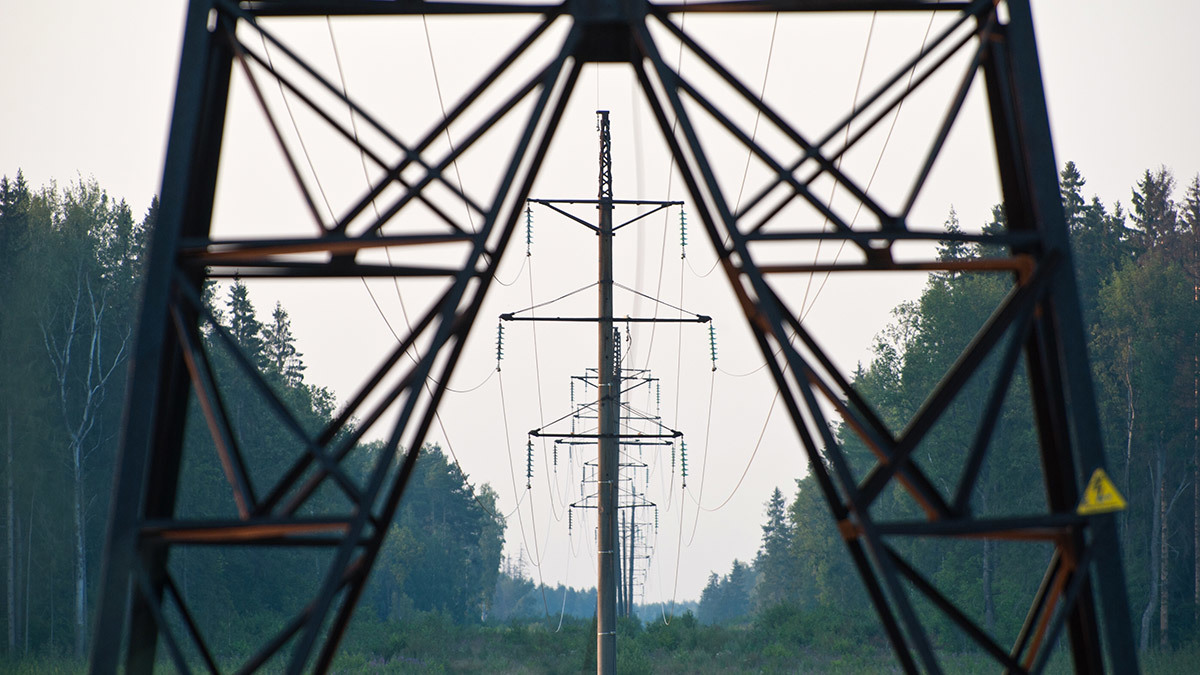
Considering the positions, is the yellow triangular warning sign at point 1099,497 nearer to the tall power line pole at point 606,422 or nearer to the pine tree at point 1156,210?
the tall power line pole at point 606,422

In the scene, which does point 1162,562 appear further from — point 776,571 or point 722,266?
point 776,571

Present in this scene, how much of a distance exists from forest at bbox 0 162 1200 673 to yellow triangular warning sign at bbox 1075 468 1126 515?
28.5m

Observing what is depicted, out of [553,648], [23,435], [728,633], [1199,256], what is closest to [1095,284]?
[1199,256]

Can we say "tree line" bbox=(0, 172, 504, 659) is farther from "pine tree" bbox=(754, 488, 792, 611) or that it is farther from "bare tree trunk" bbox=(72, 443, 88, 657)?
"pine tree" bbox=(754, 488, 792, 611)

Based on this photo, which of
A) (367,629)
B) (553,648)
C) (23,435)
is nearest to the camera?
(23,435)

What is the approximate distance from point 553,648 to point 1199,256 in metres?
29.1

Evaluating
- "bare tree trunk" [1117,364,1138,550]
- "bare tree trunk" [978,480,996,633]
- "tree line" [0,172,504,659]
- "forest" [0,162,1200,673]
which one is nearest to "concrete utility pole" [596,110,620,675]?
"forest" [0,162,1200,673]

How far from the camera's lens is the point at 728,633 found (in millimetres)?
45656

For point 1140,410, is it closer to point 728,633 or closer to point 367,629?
point 728,633

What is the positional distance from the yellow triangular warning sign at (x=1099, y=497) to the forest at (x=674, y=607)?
1120 inches

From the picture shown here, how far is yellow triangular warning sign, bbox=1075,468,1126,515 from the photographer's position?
8.12 meters

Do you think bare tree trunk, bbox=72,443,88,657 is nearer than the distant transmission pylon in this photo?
No

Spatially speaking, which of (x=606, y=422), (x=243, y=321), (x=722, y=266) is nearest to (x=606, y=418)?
(x=606, y=422)

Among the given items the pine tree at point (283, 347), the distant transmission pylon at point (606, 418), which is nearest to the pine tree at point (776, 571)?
the pine tree at point (283, 347)
